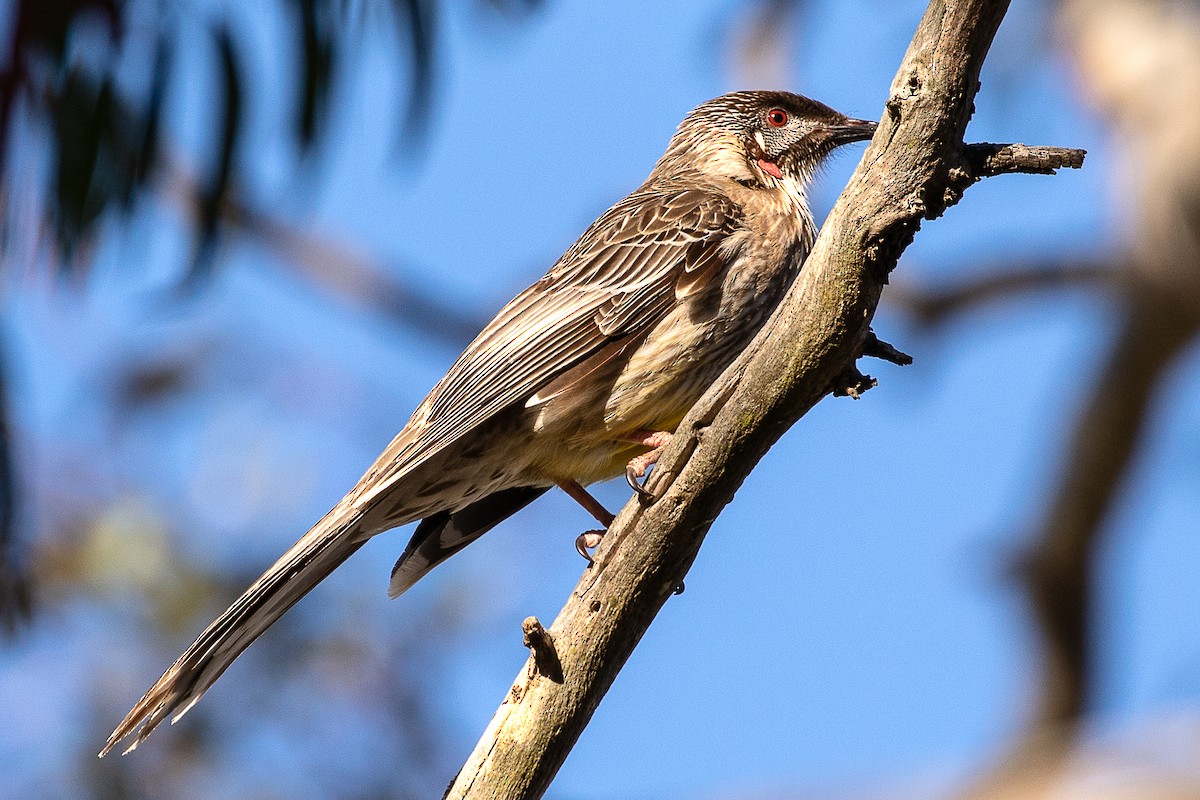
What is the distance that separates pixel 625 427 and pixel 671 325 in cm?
42

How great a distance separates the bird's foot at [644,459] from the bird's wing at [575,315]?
38cm

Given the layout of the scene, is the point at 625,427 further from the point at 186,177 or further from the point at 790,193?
the point at 186,177

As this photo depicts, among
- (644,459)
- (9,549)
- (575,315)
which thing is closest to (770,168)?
(575,315)

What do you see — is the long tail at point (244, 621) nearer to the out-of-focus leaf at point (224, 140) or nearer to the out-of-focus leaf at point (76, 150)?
the out-of-focus leaf at point (224, 140)

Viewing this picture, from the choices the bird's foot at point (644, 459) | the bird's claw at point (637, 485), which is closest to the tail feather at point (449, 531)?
the bird's foot at point (644, 459)

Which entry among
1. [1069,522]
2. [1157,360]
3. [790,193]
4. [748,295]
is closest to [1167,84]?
[1157,360]

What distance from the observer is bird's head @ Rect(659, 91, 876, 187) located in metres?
6.21

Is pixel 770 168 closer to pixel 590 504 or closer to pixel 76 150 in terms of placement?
pixel 590 504

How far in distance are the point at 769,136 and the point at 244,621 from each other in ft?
10.6

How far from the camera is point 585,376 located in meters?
5.16

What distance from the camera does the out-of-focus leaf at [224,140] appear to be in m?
4.89

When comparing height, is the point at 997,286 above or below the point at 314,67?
above

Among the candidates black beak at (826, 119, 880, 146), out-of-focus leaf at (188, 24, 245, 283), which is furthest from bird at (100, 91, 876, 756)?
out-of-focus leaf at (188, 24, 245, 283)

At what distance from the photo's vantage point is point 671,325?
5164mm
